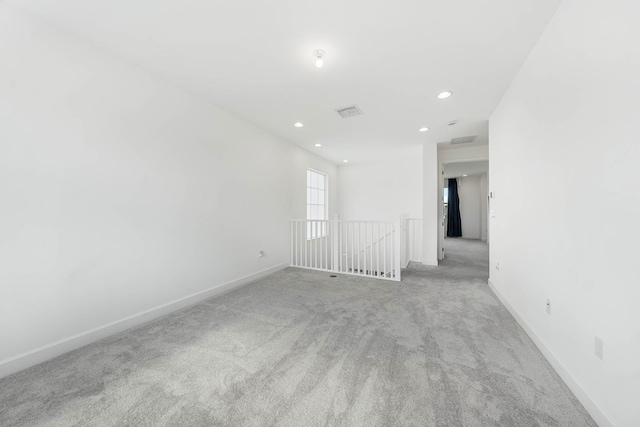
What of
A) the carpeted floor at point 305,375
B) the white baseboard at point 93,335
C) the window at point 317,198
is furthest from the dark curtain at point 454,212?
the white baseboard at point 93,335

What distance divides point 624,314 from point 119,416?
8.37 ft

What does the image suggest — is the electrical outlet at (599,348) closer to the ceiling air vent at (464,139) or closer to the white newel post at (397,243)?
the white newel post at (397,243)

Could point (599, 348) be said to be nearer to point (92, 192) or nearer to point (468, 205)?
point (92, 192)

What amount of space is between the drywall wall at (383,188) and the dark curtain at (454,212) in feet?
16.0

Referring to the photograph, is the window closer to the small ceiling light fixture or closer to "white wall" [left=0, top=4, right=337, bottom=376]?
"white wall" [left=0, top=4, right=337, bottom=376]

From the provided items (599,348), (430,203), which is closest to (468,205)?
(430,203)

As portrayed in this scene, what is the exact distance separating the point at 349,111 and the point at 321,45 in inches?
52.6

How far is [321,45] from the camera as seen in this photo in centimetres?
192

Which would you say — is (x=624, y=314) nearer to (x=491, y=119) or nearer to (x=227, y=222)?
(x=491, y=119)

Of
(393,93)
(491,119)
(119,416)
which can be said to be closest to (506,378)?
(119,416)

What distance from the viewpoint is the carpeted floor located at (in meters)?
→ 1.22

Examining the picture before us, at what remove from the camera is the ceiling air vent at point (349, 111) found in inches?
122

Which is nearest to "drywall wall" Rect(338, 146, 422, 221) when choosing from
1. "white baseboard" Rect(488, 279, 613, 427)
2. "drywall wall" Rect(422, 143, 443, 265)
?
"drywall wall" Rect(422, 143, 443, 265)

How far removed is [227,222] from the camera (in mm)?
3229
